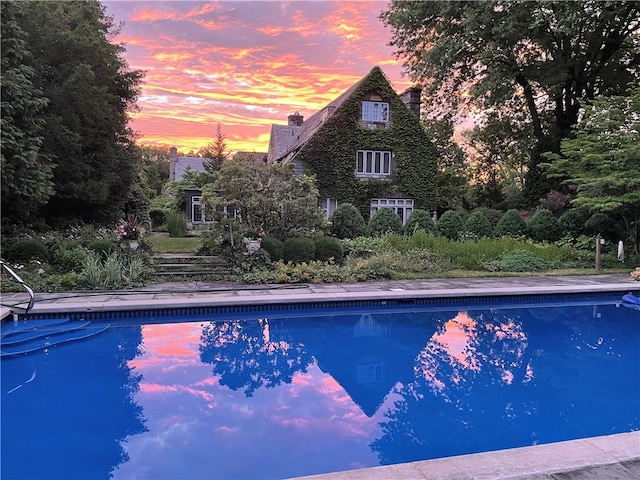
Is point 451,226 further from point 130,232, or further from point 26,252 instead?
point 26,252

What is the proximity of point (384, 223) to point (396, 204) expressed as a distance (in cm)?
654

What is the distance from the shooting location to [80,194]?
47.4 feet

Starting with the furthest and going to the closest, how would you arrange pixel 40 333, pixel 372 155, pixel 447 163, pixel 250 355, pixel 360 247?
pixel 447 163 → pixel 372 155 → pixel 360 247 → pixel 40 333 → pixel 250 355

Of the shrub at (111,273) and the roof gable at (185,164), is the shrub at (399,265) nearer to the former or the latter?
the shrub at (111,273)

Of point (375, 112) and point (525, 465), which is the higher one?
point (375, 112)

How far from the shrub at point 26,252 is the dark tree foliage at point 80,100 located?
253cm

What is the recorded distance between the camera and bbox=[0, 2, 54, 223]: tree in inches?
381

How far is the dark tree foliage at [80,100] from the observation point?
1248 cm

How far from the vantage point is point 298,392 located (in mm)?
5562

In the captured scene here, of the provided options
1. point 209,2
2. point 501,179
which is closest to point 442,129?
point 501,179

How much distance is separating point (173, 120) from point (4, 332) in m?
19.8

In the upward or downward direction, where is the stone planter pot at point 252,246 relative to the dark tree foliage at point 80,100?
downward

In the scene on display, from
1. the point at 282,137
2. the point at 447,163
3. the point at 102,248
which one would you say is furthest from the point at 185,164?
the point at 102,248

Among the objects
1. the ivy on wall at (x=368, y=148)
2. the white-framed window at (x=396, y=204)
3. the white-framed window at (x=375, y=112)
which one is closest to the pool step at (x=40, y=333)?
the ivy on wall at (x=368, y=148)
